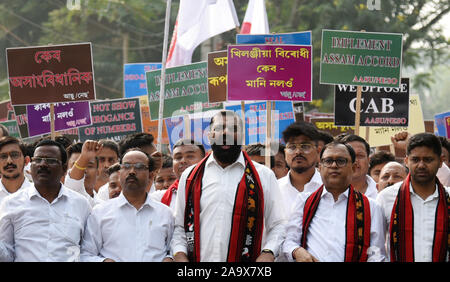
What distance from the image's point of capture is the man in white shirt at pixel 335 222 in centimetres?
520

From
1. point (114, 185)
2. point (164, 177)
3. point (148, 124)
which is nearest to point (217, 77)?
point (148, 124)

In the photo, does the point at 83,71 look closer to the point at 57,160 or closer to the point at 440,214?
the point at 57,160

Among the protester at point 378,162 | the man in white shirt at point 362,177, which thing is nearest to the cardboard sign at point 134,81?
the protester at point 378,162

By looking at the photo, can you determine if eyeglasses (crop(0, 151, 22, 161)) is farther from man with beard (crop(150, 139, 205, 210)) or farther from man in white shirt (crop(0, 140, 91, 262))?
man with beard (crop(150, 139, 205, 210))

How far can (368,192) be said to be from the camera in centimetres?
668

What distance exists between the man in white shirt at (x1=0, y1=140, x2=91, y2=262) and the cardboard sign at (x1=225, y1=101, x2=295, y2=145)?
4852 millimetres

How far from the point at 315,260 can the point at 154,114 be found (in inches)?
237

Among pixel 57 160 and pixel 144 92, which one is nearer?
pixel 57 160

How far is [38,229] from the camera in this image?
5.25m

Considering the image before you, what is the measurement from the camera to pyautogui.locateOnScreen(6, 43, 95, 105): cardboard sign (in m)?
8.70

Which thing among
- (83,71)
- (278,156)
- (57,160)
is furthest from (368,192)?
(83,71)

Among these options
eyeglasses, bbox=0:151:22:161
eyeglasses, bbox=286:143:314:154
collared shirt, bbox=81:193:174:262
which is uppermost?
eyeglasses, bbox=286:143:314:154

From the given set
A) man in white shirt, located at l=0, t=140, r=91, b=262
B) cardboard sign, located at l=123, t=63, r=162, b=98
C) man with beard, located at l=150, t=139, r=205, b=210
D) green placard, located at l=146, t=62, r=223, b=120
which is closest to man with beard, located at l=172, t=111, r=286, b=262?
man in white shirt, located at l=0, t=140, r=91, b=262

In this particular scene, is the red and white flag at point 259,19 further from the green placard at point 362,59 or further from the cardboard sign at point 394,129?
the green placard at point 362,59
